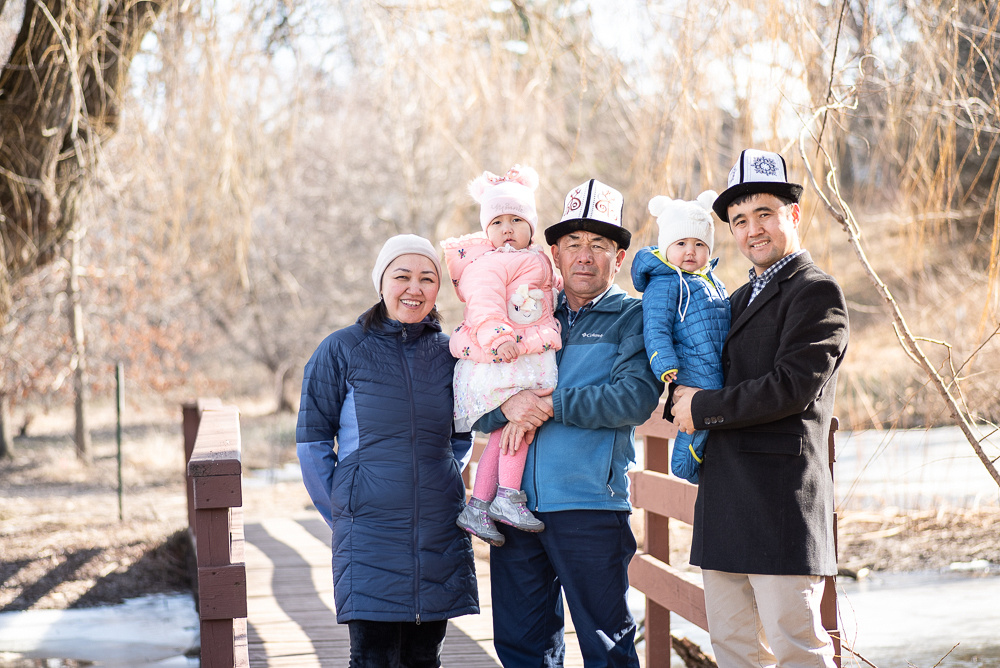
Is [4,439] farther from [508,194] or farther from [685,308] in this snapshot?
[685,308]

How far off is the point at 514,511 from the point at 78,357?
847cm

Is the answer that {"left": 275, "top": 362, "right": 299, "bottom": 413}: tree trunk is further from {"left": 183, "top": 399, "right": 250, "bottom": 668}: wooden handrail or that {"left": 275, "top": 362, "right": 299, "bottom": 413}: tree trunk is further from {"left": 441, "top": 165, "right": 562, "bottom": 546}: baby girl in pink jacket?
{"left": 441, "top": 165, "right": 562, "bottom": 546}: baby girl in pink jacket

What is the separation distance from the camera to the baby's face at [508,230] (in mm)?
2805

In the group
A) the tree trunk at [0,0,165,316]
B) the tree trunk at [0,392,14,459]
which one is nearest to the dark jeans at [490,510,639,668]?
the tree trunk at [0,0,165,316]

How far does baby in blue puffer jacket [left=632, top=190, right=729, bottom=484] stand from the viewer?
8.23ft

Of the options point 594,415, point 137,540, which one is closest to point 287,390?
point 137,540

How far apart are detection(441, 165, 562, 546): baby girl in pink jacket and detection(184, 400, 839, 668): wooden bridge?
0.73 m

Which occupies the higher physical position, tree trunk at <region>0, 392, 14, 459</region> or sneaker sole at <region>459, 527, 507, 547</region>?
sneaker sole at <region>459, 527, 507, 547</region>

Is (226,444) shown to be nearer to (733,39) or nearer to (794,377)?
(794,377)

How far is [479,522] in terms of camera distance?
264 centimetres

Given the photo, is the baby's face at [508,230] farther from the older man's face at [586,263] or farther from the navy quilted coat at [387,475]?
the navy quilted coat at [387,475]

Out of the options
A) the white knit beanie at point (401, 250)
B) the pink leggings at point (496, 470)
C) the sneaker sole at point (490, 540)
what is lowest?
the sneaker sole at point (490, 540)

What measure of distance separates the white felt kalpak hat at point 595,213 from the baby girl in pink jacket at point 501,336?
0.45 ft

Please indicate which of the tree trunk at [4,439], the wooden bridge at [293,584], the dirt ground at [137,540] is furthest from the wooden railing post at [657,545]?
the tree trunk at [4,439]
